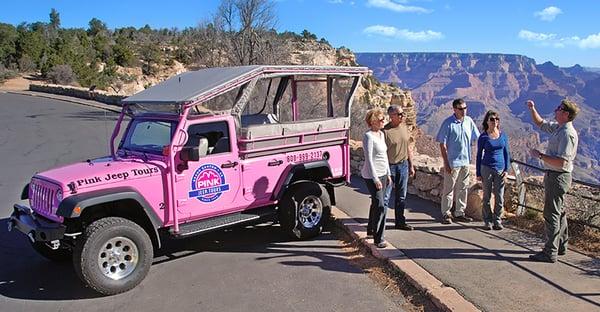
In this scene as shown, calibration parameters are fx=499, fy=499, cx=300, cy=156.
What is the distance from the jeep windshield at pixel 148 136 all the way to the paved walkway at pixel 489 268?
285cm

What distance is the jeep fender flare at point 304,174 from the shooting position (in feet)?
22.3

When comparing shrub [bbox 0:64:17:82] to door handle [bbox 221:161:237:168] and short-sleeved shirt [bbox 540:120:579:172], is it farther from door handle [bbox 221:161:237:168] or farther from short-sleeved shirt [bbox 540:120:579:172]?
short-sleeved shirt [bbox 540:120:579:172]

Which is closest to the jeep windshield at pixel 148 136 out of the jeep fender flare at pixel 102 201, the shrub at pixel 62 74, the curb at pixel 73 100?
the jeep fender flare at pixel 102 201

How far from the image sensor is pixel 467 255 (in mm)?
5945

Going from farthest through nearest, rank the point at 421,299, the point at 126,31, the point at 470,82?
the point at 470,82 < the point at 126,31 < the point at 421,299

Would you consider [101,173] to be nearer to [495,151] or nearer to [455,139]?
[455,139]

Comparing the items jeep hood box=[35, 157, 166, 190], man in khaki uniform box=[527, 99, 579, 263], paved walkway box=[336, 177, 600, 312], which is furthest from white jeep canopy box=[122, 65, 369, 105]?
man in khaki uniform box=[527, 99, 579, 263]

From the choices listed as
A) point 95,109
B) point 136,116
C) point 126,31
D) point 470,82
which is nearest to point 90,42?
point 126,31

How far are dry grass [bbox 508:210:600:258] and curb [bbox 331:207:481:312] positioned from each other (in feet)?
7.19

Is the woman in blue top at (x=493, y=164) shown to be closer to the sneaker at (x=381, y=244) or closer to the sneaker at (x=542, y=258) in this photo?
the sneaker at (x=542, y=258)

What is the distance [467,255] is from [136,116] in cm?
456

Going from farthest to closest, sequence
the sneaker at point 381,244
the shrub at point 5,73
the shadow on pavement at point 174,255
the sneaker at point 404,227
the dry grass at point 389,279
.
Result: 1. the shrub at point 5,73
2. the sneaker at point 404,227
3. the sneaker at point 381,244
4. the shadow on pavement at point 174,255
5. the dry grass at point 389,279

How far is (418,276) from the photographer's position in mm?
5281

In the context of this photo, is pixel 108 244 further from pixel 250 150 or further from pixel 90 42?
pixel 90 42
